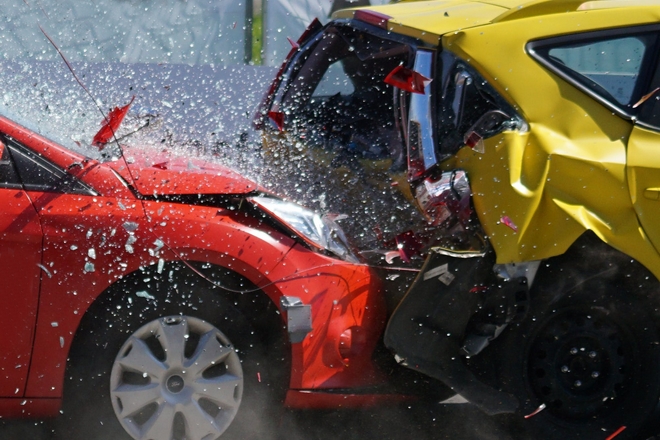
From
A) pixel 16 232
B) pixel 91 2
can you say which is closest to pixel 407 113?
pixel 16 232

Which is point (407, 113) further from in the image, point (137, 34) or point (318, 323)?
point (137, 34)

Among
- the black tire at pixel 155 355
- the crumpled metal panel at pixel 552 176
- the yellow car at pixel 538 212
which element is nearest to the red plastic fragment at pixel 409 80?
the yellow car at pixel 538 212

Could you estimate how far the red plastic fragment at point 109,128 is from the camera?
3.71m

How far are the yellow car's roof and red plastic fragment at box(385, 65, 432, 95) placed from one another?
162 millimetres

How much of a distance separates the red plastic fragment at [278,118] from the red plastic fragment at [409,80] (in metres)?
1.31

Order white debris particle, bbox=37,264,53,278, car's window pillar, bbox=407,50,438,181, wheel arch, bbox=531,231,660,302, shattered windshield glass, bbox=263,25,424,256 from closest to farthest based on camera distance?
white debris particle, bbox=37,264,53,278, wheel arch, bbox=531,231,660,302, car's window pillar, bbox=407,50,438,181, shattered windshield glass, bbox=263,25,424,256

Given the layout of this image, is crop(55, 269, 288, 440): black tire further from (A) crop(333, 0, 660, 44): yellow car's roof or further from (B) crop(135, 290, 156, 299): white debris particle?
(A) crop(333, 0, 660, 44): yellow car's roof

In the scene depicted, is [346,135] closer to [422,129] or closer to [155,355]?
[422,129]

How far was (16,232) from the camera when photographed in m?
3.25

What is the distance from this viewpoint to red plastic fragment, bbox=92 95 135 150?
3.71m

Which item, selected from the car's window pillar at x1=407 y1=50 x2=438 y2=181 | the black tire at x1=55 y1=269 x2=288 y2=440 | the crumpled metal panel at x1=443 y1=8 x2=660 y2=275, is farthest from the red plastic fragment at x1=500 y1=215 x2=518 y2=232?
the black tire at x1=55 y1=269 x2=288 y2=440

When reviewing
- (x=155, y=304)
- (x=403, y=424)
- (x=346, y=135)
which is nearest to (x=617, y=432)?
(x=403, y=424)

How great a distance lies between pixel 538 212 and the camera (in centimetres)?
343

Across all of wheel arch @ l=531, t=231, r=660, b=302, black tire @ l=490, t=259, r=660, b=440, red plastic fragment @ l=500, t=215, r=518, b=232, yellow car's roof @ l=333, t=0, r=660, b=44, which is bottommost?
black tire @ l=490, t=259, r=660, b=440
